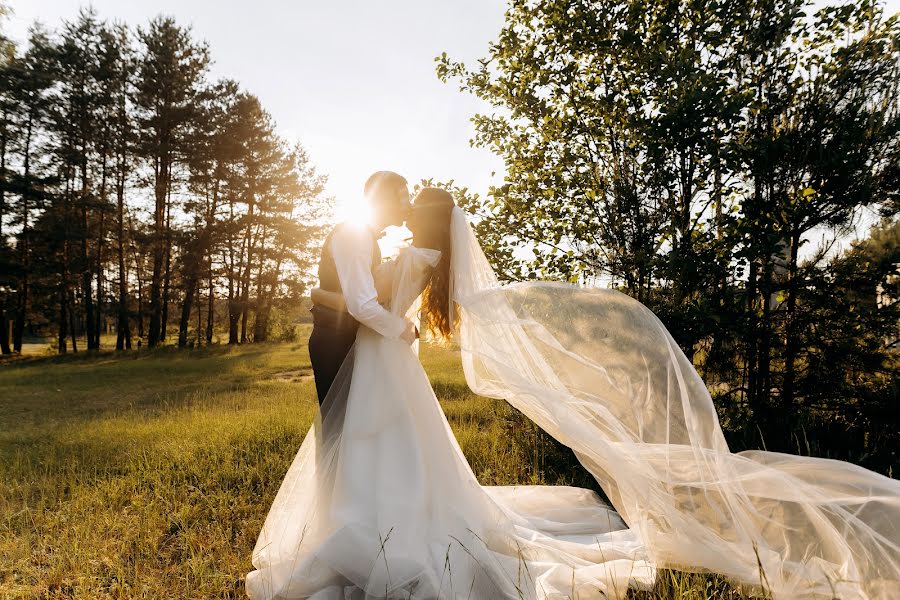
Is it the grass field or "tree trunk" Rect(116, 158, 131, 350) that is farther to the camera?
"tree trunk" Rect(116, 158, 131, 350)

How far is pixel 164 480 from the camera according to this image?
4.55m

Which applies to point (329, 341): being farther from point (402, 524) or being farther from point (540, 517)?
point (540, 517)

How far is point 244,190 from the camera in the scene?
81.3ft

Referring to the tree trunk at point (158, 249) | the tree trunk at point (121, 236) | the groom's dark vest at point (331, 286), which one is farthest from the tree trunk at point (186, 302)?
the groom's dark vest at point (331, 286)

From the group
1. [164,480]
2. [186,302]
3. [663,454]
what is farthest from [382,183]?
[186,302]

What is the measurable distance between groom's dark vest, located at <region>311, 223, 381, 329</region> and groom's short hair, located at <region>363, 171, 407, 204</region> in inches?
12.0

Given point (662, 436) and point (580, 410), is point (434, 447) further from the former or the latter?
point (662, 436)

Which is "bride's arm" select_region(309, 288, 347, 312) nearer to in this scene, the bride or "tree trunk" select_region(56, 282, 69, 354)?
the bride

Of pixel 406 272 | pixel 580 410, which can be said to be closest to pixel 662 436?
pixel 580 410

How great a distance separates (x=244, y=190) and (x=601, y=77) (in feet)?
77.3

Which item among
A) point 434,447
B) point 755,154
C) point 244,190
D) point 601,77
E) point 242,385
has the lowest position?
point 242,385

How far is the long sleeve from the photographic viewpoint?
2.90 m

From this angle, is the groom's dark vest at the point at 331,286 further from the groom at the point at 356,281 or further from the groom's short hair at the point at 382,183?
the groom's short hair at the point at 382,183

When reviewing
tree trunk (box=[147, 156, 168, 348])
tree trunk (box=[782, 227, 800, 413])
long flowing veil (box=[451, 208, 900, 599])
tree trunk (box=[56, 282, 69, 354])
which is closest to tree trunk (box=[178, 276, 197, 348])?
tree trunk (box=[147, 156, 168, 348])
